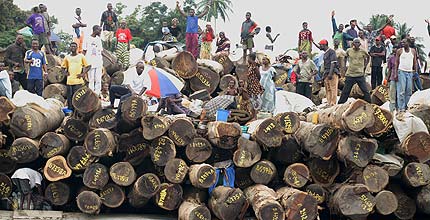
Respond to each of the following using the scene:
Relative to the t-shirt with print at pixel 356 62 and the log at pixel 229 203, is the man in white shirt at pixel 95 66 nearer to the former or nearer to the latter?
the log at pixel 229 203

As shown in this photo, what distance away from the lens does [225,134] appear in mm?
12523

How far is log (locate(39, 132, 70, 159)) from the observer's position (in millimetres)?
12562

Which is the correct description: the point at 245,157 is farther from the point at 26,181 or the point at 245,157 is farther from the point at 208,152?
the point at 26,181

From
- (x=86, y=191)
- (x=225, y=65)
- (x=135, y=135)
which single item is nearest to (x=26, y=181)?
(x=86, y=191)

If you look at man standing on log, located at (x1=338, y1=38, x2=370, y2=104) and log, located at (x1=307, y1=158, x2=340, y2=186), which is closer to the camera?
log, located at (x1=307, y1=158, x2=340, y2=186)

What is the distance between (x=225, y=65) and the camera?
19562mm

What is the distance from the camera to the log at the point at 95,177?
1242 centimetres

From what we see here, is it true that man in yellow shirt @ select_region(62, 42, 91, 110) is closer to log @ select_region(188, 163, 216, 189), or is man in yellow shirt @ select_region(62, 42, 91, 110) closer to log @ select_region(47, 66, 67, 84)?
log @ select_region(47, 66, 67, 84)

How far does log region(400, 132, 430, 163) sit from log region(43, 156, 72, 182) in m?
5.53

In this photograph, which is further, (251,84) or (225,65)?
(225,65)

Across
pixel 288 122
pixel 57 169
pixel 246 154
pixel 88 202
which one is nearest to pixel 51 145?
pixel 57 169

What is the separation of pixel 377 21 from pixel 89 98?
36302 millimetres

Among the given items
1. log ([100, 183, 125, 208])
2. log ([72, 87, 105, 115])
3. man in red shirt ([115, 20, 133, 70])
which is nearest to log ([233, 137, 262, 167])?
log ([100, 183, 125, 208])

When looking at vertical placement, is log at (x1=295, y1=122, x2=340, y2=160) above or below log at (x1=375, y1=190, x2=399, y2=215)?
above
